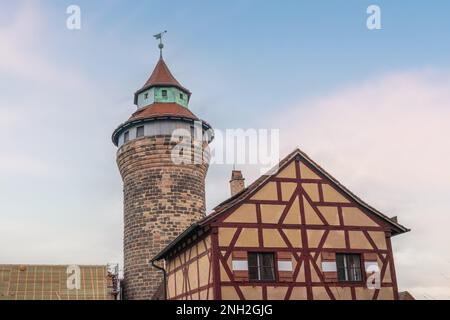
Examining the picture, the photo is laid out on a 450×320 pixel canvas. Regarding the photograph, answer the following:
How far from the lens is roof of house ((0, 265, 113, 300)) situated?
2942 centimetres

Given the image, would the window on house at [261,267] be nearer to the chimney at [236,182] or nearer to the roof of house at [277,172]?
the roof of house at [277,172]

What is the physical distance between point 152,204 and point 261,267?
1314 centimetres

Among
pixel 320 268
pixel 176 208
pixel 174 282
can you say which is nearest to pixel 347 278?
pixel 320 268

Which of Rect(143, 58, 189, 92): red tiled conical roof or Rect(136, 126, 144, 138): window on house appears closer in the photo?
Rect(136, 126, 144, 138): window on house

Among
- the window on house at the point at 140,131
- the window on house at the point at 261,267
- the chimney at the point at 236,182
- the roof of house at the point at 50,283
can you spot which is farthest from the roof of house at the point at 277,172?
the window on house at the point at 140,131

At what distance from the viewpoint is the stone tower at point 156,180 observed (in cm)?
2952

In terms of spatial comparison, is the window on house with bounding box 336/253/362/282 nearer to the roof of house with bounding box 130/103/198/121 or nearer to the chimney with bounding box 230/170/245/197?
the chimney with bounding box 230/170/245/197

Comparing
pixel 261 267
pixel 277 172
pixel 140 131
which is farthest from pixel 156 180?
pixel 261 267

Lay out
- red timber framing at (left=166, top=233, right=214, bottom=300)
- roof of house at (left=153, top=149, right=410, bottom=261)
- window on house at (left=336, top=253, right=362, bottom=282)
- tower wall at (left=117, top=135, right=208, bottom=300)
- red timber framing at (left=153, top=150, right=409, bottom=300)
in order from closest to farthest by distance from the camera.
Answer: red timber framing at (left=153, top=150, right=409, bottom=300)
red timber framing at (left=166, top=233, right=214, bottom=300)
roof of house at (left=153, top=149, right=410, bottom=261)
window on house at (left=336, top=253, right=362, bottom=282)
tower wall at (left=117, top=135, right=208, bottom=300)

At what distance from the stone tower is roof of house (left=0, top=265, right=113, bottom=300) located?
1501mm

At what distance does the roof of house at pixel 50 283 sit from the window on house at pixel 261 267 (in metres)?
14.0

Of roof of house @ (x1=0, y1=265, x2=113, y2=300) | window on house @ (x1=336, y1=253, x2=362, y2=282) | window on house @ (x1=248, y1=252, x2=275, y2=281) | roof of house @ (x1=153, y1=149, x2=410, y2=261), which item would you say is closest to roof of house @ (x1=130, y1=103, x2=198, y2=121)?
roof of house @ (x1=0, y1=265, x2=113, y2=300)
